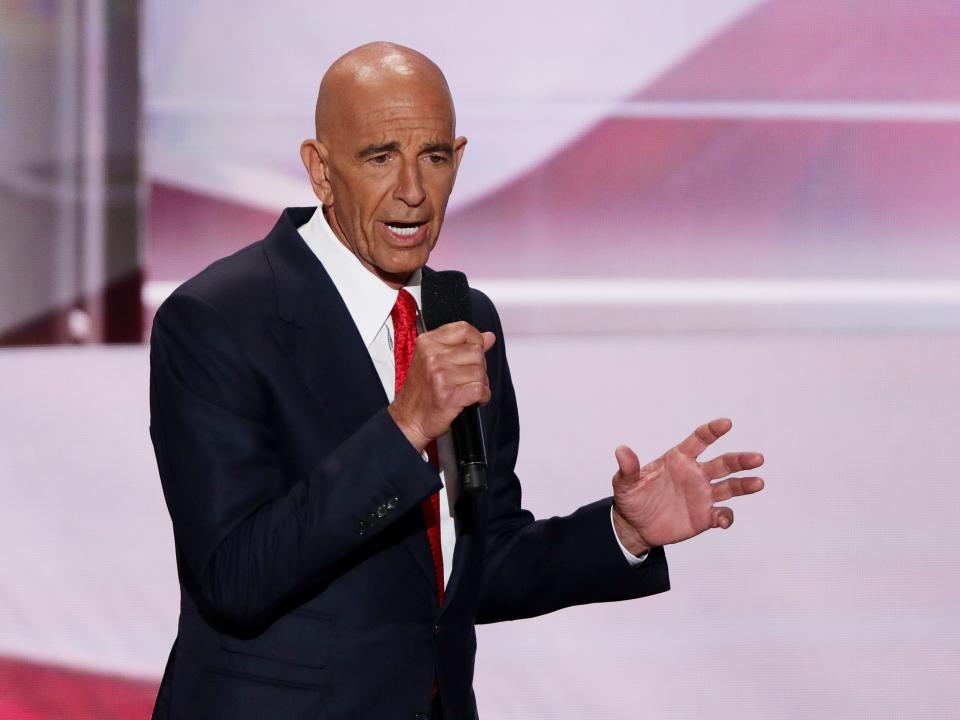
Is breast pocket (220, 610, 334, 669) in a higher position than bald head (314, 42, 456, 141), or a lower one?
lower

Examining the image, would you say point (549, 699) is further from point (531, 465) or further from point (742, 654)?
point (531, 465)

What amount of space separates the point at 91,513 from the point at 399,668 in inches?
95.7

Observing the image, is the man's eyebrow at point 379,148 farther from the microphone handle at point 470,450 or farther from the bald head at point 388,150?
the microphone handle at point 470,450

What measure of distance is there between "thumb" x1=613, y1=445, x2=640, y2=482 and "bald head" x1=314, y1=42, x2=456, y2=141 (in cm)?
44

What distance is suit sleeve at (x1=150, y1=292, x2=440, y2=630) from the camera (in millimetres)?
1385

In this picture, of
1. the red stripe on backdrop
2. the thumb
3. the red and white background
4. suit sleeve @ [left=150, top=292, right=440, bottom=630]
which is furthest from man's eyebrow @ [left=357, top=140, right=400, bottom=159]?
the red and white background

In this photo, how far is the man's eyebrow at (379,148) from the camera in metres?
1.56

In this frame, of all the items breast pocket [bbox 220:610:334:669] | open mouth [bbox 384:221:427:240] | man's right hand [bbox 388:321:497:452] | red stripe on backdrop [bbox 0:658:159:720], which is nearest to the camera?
man's right hand [bbox 388:321:497:452]

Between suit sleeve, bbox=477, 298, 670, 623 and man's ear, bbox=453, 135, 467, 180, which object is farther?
suit sleeve, bbox=477, 298, 670, 623

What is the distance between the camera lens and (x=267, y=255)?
1.62 m

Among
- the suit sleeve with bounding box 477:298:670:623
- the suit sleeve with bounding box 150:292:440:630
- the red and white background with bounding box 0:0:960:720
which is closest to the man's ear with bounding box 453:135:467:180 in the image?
the suit sleeve with bounding box 477:298:670:623

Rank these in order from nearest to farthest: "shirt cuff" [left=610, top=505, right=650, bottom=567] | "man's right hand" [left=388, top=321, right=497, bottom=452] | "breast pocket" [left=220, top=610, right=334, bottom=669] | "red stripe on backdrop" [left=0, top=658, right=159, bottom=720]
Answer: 1. "man's right hand" [left=388, top=321, right=497, bottom=452]
2. "breast pocket" [left=220, top=610, right=334, bottom=669]
3. "shirt cuff" [left=610, top=505, right=650, bottom=567]
4. "red stripe on backdrop" [left=0, top=658, right=159, bottom=720]

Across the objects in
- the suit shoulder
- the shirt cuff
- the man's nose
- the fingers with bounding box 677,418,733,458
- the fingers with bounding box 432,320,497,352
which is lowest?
the shirt cuff

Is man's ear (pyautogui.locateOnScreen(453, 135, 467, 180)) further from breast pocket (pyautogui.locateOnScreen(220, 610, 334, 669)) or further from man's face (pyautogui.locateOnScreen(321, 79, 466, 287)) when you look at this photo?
breast pocket (pyautogui.locateOnScreen(220, 610, 334, 669))
